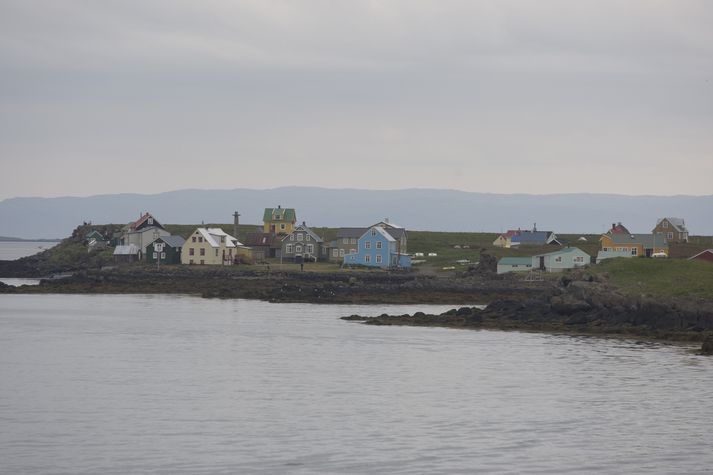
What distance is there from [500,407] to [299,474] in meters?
10.9

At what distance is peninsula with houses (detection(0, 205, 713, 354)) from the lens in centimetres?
6028

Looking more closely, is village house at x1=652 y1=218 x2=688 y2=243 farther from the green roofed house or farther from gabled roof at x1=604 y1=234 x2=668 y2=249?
the green roofed house

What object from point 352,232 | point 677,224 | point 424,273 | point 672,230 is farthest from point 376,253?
point 677,224

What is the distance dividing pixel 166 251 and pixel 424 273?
2769 centimetres

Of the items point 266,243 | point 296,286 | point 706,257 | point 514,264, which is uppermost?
point 266,243

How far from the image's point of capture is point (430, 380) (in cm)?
3938

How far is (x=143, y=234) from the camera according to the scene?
383 ft

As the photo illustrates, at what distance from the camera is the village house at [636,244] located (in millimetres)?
112494

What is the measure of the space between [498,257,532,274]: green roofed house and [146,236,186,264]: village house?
32.8 m

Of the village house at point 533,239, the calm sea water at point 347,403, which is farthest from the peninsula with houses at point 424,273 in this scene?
the calm sea water at point 347,403

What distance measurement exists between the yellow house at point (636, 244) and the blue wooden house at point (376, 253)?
72.7ft

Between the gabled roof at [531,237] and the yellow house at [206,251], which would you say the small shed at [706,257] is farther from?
the yellow house at [206,251]

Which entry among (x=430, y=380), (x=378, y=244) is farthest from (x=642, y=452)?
(x=378, y=244)

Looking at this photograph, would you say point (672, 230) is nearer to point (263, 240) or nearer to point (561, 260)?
point (561, 260)
